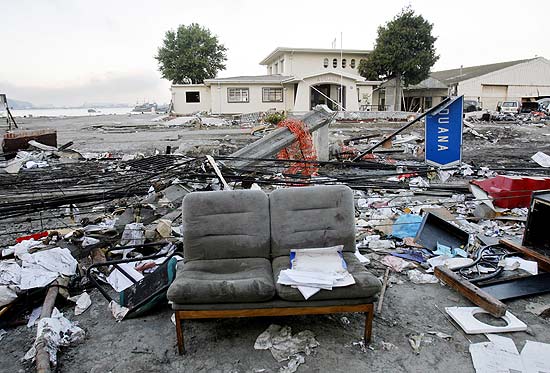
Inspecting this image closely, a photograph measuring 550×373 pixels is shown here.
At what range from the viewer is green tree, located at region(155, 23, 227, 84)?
37.5 metres

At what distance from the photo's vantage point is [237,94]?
97.3ft

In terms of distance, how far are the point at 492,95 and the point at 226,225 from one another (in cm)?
3969

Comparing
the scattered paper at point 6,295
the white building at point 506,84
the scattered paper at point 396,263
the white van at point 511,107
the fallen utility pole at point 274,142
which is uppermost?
the white building at point 506,84

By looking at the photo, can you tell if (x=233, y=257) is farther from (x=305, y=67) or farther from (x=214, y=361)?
(x=305, y=67)

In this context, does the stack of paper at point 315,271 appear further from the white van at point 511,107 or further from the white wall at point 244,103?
the white van at point 511,107

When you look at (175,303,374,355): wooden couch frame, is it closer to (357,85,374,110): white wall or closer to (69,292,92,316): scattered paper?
(69,292,92,316): scattered paper

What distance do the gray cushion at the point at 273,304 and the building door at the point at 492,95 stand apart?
38669 mm

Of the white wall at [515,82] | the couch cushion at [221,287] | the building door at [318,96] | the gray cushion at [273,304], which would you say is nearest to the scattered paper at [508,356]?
the gray cushion at [273,304]

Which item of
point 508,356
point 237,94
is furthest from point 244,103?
point 508,356

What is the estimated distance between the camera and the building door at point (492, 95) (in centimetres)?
3521

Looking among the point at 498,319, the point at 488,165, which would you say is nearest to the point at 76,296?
the point at 498,319

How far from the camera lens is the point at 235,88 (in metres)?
29.5

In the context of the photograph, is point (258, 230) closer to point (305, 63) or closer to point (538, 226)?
point (538, 226)

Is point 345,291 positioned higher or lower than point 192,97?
lower
